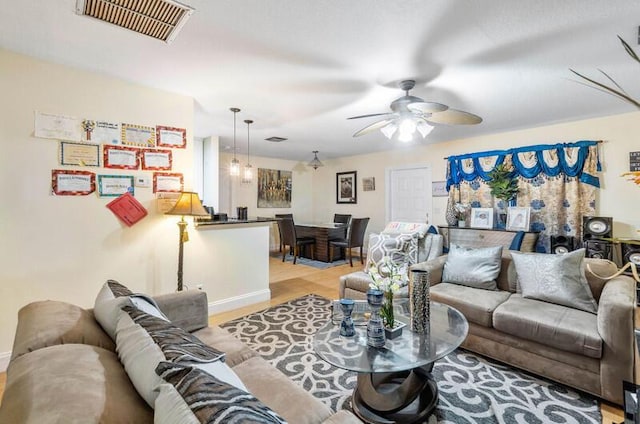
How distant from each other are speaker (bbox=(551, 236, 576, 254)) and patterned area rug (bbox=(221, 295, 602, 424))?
269cm

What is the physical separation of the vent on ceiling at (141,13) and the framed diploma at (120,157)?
Answer: 44.4 inches

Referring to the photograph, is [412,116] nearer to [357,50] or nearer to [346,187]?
[357,50]

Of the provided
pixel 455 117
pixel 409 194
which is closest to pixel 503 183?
pixel 409 194

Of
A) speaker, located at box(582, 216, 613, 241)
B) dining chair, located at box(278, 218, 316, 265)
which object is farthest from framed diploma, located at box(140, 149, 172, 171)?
speaker, located at box(582, 216, 613, 241)

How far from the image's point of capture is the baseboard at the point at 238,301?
3.28 metres

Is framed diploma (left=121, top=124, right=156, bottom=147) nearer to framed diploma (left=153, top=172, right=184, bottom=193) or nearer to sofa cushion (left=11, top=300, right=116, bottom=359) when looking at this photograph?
framed diploma (left=153, top=172, right=184, bottom=193)

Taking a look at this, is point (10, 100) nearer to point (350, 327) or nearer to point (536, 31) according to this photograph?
point (350, 327)

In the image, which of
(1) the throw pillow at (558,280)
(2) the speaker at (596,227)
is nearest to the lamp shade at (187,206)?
(1) the throw pillow at (558,280)

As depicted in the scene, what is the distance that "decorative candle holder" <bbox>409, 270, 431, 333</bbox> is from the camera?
1736 mm

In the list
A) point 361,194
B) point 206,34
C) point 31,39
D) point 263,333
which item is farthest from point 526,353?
point 361,194

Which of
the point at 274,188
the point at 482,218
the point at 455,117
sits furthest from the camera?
the point at 274,188

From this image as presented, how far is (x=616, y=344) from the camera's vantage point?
5.71 ft

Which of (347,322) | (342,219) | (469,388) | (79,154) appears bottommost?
(469,388)

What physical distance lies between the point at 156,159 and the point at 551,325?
3.43m
